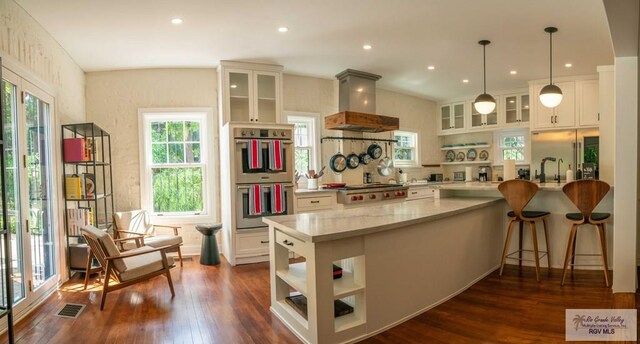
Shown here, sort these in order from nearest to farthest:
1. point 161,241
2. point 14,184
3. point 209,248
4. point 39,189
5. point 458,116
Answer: point 14,184 → point 39,189 → point 161,241 → point 209,248 → point 458,116

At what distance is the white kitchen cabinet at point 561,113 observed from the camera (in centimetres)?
582

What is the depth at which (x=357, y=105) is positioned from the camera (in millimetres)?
5629

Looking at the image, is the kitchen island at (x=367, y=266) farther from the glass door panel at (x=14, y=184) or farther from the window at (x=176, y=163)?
the window at (x=176, y=163)

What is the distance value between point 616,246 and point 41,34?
5.81m

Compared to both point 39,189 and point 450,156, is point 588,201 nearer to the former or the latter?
point 450,156

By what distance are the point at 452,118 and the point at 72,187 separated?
6793mm

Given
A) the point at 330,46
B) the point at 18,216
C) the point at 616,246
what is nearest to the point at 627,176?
the point at 616,246

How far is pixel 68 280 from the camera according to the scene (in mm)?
3975

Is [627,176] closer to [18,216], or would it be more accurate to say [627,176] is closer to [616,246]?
[616,246]

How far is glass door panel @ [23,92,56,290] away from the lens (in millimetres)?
3297

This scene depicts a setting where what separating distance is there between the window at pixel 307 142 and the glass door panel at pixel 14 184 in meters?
3.46

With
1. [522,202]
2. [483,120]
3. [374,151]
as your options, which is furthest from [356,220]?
[483,120]

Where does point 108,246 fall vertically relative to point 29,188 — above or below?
below

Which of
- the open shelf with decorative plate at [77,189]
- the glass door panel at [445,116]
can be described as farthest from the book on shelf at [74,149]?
the glass door panel at [445,116]
